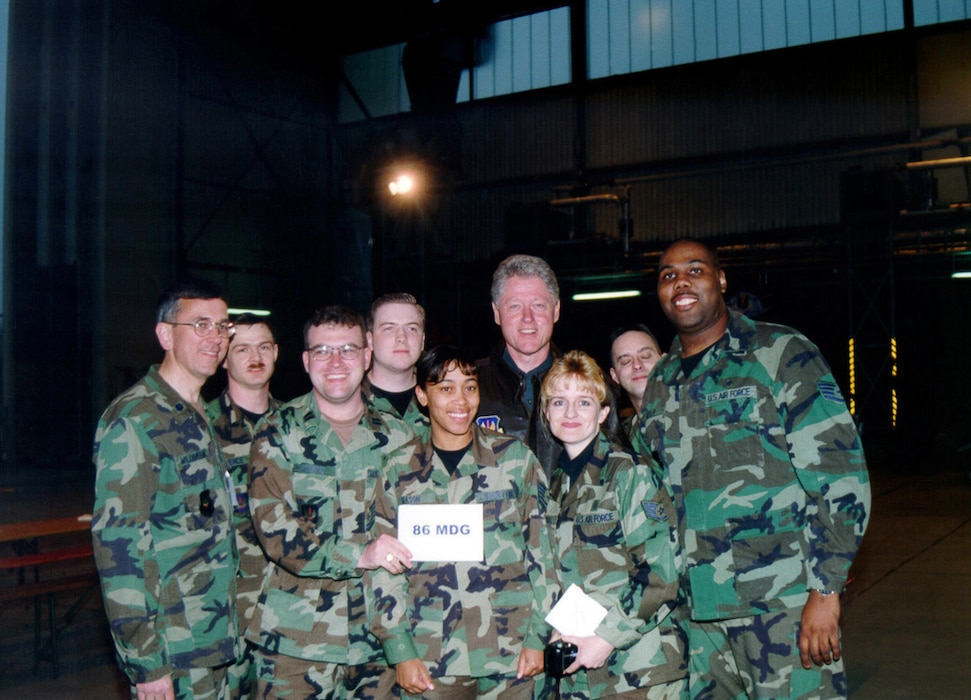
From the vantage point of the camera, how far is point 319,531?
2.79m

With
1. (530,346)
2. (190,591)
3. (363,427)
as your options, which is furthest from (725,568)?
(190,591)

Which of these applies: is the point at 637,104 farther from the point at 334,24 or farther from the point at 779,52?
the point at 334,24

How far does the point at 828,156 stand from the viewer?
16109 mm

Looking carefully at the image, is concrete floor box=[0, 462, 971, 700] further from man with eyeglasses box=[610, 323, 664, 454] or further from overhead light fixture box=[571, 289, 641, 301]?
overhead light fixture box=[571, 289, 641, 301]

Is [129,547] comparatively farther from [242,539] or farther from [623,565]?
[623,565]

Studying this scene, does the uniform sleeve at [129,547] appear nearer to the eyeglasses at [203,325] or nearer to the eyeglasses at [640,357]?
the eyeglasses at [203,325]

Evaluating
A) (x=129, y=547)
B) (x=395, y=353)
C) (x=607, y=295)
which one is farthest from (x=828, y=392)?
(x=607, y=295)

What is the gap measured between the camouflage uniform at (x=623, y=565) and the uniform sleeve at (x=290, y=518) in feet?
2.33

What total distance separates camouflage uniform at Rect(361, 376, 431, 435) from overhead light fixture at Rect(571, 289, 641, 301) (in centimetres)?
1327

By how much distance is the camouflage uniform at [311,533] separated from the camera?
2.69 metres

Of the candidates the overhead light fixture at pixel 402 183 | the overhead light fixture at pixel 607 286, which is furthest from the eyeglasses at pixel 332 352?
the overhead light fixture at pixel 402 183

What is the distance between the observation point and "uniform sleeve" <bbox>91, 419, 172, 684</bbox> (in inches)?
96.7

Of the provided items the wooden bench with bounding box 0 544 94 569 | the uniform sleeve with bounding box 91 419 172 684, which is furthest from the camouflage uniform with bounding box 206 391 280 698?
the wooden bench with bounding box 0 544 94 569

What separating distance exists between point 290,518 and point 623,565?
1.09m
